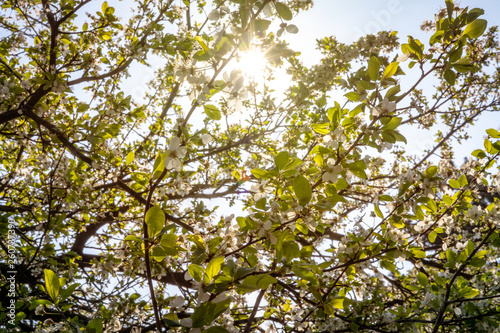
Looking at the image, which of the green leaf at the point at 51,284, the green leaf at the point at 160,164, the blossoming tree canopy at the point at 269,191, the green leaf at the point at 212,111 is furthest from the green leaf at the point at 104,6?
the green leaf at the point at 51,284

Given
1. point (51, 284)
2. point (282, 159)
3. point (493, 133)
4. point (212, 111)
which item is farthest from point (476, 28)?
point (51, 284)

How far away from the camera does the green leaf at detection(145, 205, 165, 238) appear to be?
1259 mm

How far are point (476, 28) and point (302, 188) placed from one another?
113 centimetres

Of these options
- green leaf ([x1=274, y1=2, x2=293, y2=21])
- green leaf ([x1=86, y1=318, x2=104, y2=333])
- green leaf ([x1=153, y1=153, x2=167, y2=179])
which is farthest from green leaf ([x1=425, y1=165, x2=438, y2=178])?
green leaf ([x1=86, y1=318, x2=104, y2=333])

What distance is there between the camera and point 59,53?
3.78 meters

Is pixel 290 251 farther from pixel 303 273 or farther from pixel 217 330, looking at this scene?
pixel 217 330

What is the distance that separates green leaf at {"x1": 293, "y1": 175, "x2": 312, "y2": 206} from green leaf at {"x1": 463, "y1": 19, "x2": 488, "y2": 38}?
3.51 feet

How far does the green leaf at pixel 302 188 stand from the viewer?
1.28 meters

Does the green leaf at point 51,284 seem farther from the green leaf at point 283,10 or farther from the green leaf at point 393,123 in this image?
the green leaf at point 393,123

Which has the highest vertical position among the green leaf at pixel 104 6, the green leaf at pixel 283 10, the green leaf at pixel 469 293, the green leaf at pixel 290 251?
the green leaf at pixel 104 6

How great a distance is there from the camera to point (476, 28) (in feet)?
4.65

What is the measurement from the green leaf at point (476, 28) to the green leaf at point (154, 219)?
1642 mm

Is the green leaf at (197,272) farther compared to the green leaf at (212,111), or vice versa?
the green leaf at (212,111)

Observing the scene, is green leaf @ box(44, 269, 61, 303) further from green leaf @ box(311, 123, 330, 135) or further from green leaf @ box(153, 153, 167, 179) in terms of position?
green leaf @ box(311, 123, 330, 135)
